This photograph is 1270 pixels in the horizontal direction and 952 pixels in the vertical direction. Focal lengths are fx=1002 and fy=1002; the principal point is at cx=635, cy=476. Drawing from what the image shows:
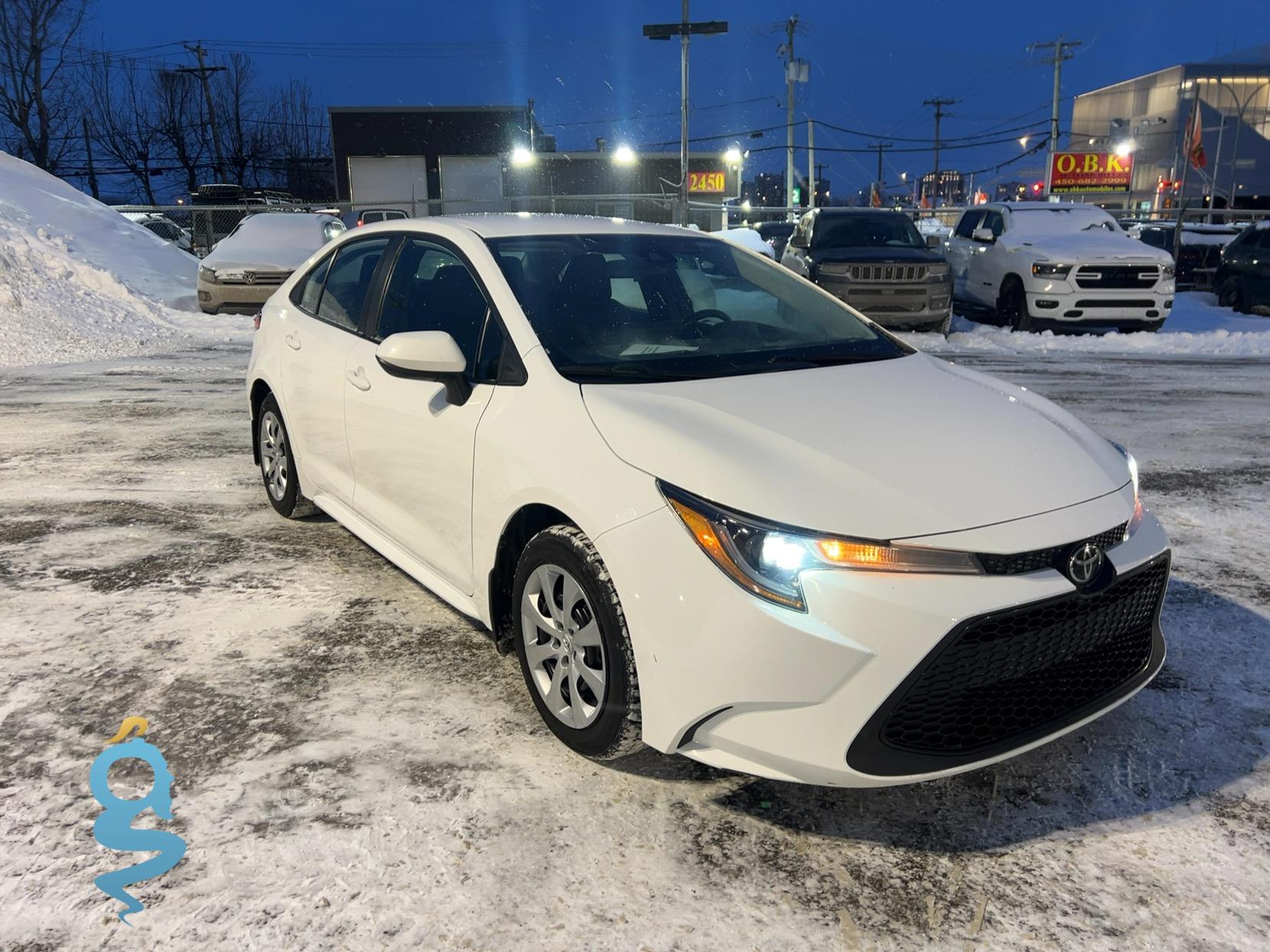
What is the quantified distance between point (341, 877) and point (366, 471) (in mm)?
1969

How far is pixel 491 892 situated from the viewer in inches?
95.7

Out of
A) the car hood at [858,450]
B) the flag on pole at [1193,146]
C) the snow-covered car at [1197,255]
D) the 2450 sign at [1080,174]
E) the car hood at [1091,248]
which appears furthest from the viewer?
the 2450 sign at [1080,174]

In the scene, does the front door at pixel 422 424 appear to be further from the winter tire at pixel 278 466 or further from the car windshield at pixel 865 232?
the car windshield at pixel 865 232

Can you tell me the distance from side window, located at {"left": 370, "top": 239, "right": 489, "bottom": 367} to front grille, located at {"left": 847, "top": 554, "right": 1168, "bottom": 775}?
72.5 inches

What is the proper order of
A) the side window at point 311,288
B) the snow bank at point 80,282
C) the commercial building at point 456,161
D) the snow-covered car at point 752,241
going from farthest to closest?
the commercial building at point 456,161 → the snow-covered car at point 752,241 → the snow bank at point 80,282 → the side window at point 311,288

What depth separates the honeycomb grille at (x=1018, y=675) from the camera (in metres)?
2.40

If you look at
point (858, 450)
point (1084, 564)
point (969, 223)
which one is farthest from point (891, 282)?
point (1084, 564)

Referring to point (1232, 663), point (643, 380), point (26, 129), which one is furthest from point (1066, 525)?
point (26, 129)

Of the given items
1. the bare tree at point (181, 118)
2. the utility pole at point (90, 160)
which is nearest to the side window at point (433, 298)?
the bare tree at point (181, 118)

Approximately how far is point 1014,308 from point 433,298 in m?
12.0

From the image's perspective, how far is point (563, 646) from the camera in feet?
9.79

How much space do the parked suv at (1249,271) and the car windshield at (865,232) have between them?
19.2ft

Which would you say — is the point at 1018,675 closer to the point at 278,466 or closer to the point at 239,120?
the point at 278,466

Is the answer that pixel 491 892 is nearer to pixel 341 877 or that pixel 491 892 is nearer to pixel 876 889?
pixel 341 877
